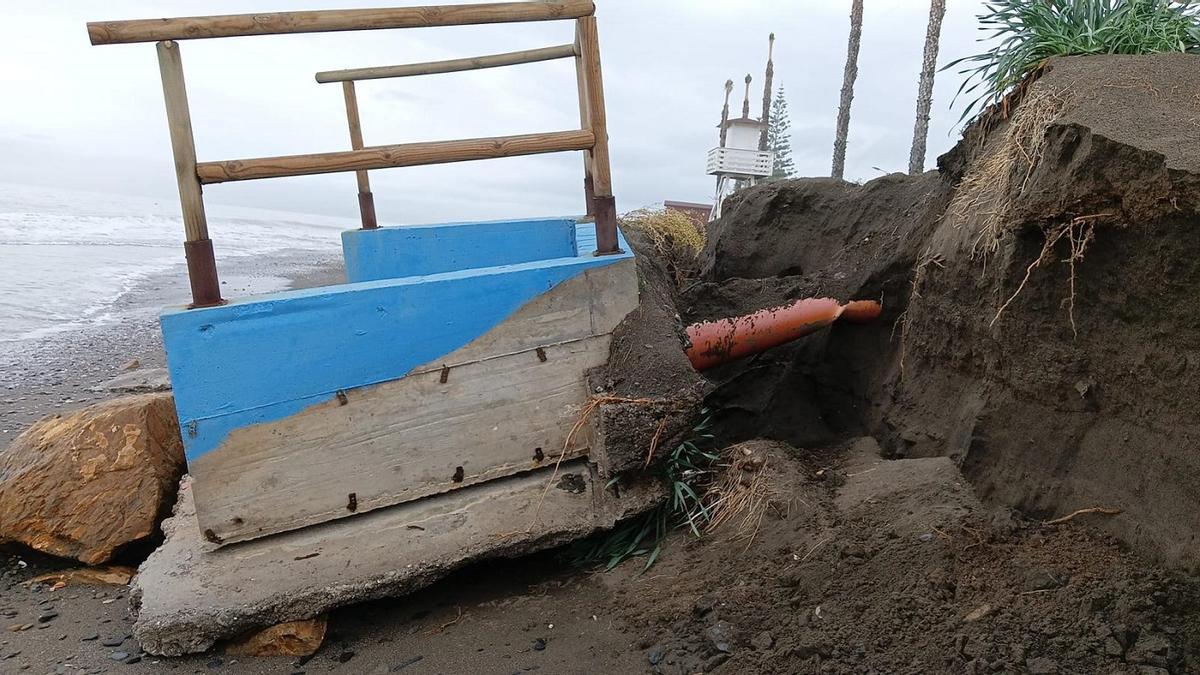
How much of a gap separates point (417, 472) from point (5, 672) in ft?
5.19

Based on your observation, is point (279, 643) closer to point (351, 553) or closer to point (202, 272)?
point (351, 553)

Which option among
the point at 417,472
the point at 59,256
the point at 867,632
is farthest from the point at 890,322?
the point at 59,256

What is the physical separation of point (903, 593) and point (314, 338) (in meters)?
2.34

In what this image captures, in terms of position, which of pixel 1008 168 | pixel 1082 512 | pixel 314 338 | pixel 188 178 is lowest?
pixel 1082 512

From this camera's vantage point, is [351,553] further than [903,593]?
Yes

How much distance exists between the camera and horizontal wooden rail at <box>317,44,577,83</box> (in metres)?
4.71

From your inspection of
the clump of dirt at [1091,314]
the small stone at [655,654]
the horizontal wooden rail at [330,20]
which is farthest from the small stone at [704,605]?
the horizontal wooden rail at [330,20]

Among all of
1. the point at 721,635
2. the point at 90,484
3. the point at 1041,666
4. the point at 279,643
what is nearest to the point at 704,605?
the point at 721,635

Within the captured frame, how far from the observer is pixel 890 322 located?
3928mm

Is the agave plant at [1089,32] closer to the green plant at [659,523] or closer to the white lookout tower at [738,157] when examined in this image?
the green plant at [659,523]

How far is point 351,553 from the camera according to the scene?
112 inches

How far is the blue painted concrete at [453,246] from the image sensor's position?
187 inches

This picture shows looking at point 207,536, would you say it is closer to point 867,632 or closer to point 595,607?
point 595,607

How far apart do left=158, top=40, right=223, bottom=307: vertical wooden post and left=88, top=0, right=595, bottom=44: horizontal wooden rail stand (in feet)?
0.26
